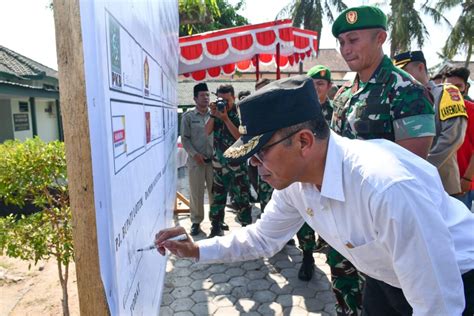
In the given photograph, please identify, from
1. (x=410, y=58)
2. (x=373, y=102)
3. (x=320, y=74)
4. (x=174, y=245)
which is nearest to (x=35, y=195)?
(x=174, y=245)

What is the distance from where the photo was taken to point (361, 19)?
204 centimetres

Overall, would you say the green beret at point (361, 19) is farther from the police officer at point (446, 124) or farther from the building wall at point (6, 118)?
the building wall at point (6, 118)

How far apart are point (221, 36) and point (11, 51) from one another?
42.5 ft

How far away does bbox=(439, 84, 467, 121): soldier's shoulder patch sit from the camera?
100 inches

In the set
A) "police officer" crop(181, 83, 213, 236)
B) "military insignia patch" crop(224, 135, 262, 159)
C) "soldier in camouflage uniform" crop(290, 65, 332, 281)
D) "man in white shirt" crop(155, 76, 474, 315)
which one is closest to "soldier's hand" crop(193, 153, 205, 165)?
"police officer" crop(181, 83, 213, 236)

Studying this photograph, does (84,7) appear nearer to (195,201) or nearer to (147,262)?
(147,262)

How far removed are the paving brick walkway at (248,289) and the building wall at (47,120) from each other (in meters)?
16.0

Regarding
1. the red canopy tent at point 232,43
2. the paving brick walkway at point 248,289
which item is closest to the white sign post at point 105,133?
the paving brick walkway at point 248,289

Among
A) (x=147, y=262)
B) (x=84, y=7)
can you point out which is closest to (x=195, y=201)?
(x=147, y=262)

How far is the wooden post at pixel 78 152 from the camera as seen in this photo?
2.71ft

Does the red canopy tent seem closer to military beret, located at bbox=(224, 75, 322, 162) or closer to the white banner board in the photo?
the white banner board

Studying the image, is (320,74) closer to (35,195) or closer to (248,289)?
(248,289)

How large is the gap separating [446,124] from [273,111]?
1.92 meters

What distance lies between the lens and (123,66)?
1182 mm
